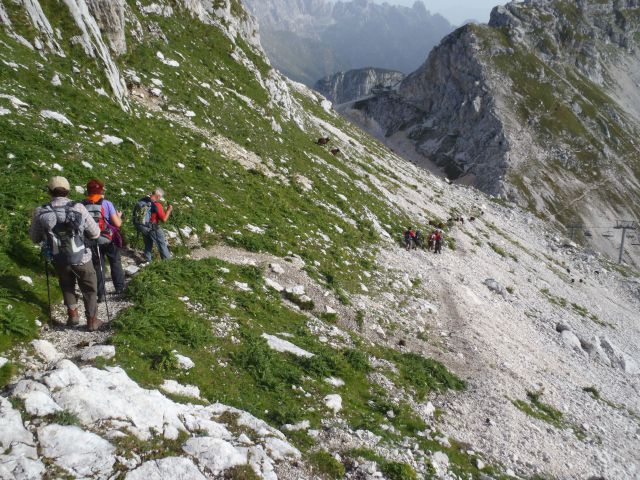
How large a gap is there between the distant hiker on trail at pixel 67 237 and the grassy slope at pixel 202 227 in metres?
0.94

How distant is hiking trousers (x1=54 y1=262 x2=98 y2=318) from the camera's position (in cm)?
816

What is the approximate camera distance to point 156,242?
12.4 m

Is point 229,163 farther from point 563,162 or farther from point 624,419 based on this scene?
point 563,162

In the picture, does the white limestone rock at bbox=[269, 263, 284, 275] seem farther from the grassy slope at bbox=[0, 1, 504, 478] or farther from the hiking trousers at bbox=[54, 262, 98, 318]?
the hiking trousers at bbox=[54, 262, 98, 318]

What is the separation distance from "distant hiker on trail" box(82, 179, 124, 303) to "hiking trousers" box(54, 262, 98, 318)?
A: 683mm

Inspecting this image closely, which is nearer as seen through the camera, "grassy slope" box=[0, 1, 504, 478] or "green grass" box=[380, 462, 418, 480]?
"green grass" box=[380, 462, 418, 480]

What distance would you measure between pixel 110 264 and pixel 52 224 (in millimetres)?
2348

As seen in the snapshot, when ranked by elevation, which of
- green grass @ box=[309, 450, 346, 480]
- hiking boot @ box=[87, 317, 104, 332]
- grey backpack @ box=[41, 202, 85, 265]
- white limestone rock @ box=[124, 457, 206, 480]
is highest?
grey backpack @ box=[41, 202, 85, 265]

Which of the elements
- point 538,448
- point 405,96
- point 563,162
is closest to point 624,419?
point 538,448

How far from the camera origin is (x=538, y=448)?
12.0 m

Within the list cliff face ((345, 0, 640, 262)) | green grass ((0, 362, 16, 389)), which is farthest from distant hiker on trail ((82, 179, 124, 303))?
cliff face ((345, 0, 640, 262))

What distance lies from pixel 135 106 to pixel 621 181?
13924 cm

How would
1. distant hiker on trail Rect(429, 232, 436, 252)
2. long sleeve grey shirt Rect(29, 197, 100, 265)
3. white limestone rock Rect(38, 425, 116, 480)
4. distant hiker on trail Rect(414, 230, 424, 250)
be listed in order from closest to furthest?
white limestone rock Rect(38, 425, 116, 480) → long sleeve grey shirt Rect(29, 197, 100, 265) → distant hiker on trail Rect(414, 230, 424, 250) → distant hiker on trail Rect(429, 232, 436, 252)

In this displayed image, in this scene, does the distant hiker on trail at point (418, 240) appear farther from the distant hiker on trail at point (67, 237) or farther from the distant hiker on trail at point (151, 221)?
the distant hiker on trail at point (67, 237)
